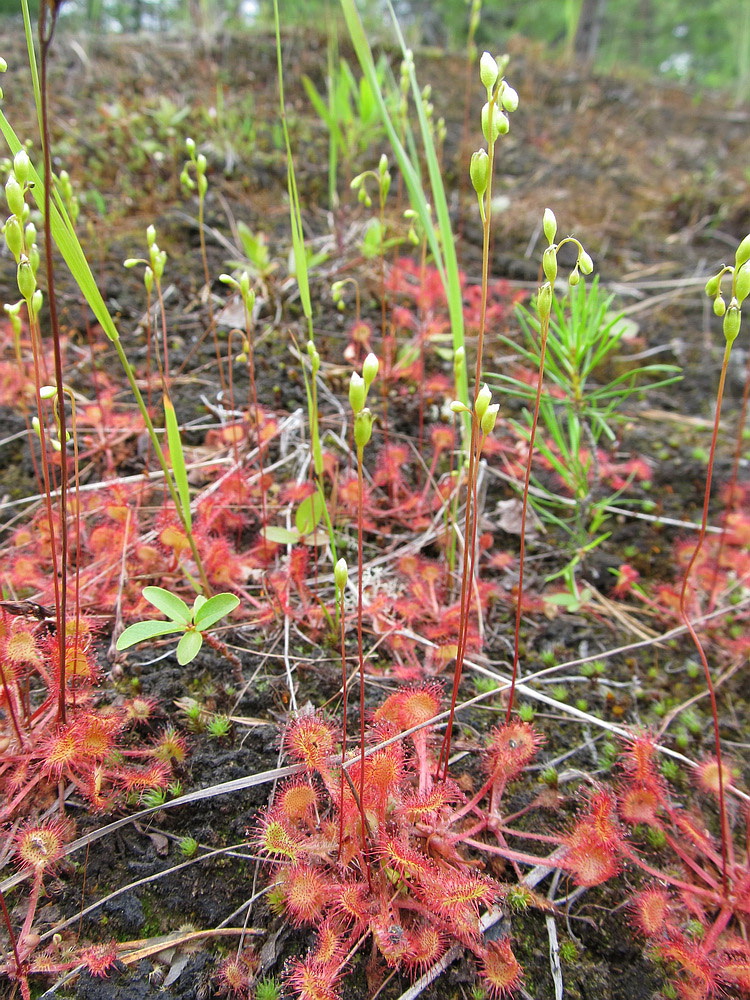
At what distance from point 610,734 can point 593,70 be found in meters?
6.94

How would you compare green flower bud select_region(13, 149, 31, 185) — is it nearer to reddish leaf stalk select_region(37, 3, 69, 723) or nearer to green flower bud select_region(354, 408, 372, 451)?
reddish leaf stalk select_region(37, 3, 69, 723)

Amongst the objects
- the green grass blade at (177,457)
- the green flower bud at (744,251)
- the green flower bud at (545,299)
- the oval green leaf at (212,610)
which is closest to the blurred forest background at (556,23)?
the green grass blade at (177,457)

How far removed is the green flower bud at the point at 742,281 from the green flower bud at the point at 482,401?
19.8 inches

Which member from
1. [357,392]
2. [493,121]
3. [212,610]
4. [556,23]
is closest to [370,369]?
[357,392]

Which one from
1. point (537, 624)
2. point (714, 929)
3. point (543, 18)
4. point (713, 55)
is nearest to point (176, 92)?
point (537, 624)

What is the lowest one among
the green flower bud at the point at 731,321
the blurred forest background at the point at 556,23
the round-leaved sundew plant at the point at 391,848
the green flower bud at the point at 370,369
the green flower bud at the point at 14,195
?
the round-leaved sundew plant at the point at 391,848

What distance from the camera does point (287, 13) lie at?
5676mm

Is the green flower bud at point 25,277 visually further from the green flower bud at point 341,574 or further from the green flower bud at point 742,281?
the green flower bud at point 742,281

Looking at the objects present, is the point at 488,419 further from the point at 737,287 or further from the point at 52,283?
the point at 52,283

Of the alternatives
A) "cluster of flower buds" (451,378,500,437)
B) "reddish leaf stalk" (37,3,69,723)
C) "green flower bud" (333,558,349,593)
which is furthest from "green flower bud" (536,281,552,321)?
"reddish leaf stalk" (37,3,69,723)

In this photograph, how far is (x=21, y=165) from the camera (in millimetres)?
1103

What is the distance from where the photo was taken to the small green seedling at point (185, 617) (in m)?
1.27

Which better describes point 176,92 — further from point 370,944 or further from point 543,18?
point 543,18

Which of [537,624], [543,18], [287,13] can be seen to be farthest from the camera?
[543,18]
